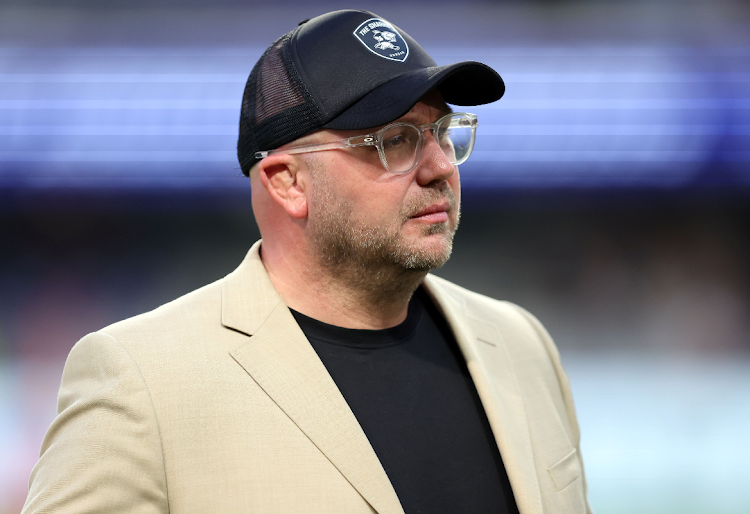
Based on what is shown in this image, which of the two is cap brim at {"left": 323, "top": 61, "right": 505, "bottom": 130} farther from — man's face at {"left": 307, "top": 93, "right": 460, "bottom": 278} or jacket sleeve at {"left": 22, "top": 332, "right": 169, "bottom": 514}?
jacket sleeve at {"left": 22, "top": 332, "right": 169, "bottom": 514}

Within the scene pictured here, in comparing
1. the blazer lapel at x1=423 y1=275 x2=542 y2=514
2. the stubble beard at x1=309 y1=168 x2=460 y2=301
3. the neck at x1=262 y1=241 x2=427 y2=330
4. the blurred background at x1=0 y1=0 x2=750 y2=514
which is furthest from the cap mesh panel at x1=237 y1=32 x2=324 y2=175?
the blurred background at x1=0 y1=0 x2=750 y2=514

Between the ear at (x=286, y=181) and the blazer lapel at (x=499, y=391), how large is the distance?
1.28 feet

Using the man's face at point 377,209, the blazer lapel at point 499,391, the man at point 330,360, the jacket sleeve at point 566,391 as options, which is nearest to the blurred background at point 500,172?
the jacket sleeve at point 566,391

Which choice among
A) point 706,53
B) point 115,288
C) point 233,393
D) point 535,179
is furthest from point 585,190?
point 233,393

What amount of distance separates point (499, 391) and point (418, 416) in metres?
0.21

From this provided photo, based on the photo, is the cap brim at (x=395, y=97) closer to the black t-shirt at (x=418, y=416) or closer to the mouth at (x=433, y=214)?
the mouth at (x=433, y=214)

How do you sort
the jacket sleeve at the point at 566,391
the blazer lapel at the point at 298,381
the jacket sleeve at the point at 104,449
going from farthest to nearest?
the jacket sleeve at the point at 566,391, the blazer lapel at the point at 298,381, the jacket sleeve at the point at 104,449

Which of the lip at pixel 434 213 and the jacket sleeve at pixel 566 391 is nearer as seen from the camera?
the lip at pixel 434 213

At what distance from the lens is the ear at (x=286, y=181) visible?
1343 mm

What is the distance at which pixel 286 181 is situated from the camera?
1368 millimetres

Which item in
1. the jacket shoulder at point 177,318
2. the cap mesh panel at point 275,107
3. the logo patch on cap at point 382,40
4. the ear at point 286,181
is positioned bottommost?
the jacket shoulder at point 177,318

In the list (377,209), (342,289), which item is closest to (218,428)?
(342,289)

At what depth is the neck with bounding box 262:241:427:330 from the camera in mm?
1341

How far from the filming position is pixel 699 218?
405 centimetres
